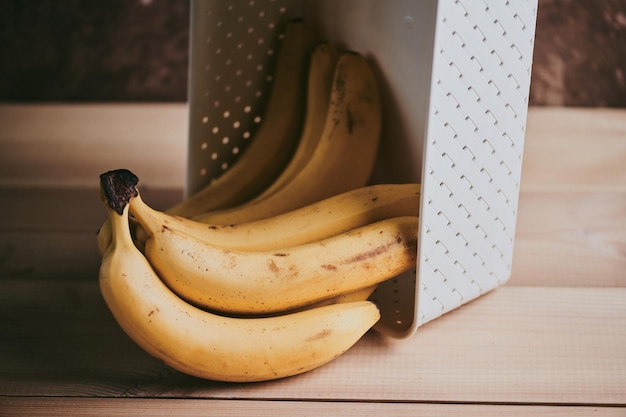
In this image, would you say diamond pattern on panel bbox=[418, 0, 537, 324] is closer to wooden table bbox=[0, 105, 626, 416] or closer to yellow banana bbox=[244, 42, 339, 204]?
wooden table bbox=[0, 105, 626, 416]

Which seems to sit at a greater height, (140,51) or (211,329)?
(140,51)

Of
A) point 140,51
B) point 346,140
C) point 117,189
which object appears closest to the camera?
point 117,189

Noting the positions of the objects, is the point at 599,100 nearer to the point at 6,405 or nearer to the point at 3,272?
the point at 3,272

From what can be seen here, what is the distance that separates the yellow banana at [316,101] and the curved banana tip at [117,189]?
0.99ft

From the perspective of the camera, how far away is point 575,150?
1327 millimetres

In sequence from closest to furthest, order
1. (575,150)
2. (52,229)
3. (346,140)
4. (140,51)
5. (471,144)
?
(471,144) < (346,140) < (52,229) < (575,150) < (140,51)

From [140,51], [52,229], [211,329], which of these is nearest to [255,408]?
[211,329]

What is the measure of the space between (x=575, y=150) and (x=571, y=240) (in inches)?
11.3

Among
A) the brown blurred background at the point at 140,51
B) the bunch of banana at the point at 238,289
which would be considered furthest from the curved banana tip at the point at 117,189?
the brown blurred background at the point at 140,51

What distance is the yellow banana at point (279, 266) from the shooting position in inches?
30.1

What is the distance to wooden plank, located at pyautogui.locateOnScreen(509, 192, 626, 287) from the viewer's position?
101 cm

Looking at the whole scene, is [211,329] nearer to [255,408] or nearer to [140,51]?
[255,408]

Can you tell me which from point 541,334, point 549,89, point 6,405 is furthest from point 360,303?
point 549,89

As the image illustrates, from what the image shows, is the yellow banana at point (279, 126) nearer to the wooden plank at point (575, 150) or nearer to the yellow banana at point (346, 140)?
the yellow banana at point (346, 140)
